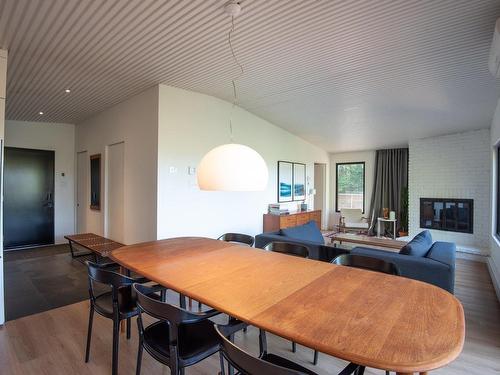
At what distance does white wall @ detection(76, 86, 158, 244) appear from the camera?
416cm

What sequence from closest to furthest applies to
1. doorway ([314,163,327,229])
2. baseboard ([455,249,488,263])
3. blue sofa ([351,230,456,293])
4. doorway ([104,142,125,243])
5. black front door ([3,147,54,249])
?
blue sofa ([351,230,456,293])
doorway ([104,142,125,243])
baseboard ([455,249,488,263])
black front door ([3,147,54,249])
doorway ([314,163,327,229])

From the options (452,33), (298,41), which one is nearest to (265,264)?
(298,41)

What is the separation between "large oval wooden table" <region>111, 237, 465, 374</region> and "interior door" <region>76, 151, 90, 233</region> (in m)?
4.60

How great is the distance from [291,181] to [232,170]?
16.6ft

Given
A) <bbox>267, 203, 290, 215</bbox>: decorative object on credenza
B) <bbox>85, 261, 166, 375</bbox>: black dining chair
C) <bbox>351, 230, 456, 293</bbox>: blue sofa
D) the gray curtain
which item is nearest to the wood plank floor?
<bbox>85, 261, 166, 375</bbox>: black dining chair

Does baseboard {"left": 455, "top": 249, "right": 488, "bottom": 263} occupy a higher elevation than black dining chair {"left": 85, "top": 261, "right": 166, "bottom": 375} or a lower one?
lower

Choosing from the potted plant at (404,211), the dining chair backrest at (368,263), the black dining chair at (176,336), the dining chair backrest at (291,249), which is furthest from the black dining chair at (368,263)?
the potted plant at (404,211)

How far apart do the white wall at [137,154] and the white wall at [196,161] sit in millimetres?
144

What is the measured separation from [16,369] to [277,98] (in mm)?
4369

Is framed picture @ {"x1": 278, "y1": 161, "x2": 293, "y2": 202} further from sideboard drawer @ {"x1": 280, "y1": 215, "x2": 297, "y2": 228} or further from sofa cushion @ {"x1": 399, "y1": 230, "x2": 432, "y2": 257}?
sofa cushion @ {"x1": 399, "y1": 230, "x2": 432, "y2": 257}

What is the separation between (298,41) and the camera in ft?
9.44

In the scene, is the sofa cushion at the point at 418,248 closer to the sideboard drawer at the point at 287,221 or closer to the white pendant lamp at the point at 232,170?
the white pendant lamp at the point at 232,170

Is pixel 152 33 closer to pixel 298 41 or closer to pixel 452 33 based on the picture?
pixel 298 41

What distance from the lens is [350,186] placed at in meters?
8.47
